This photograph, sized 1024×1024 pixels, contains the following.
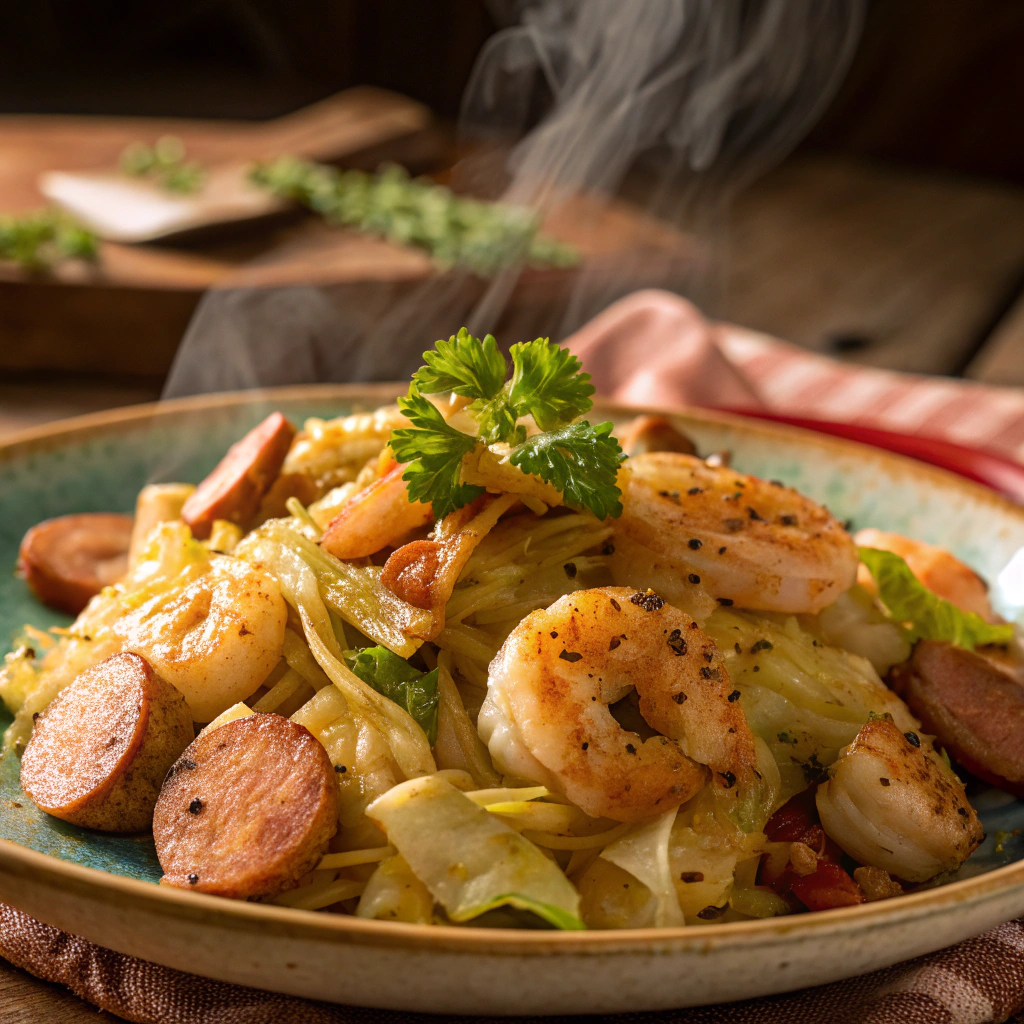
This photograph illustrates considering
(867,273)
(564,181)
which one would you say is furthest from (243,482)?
(867,273)

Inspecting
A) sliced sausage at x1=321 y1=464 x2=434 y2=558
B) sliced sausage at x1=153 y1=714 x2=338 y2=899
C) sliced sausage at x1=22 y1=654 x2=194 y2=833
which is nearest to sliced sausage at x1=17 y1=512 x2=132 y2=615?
sliced sausage at x1=22 y1=654 x2=194 y2=833

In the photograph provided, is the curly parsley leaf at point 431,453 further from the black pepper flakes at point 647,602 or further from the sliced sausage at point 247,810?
the sliced sausage at point 247,810

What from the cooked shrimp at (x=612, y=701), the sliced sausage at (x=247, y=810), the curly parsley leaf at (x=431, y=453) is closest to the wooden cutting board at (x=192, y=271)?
the curly parsley leaf at (x=431, y=453)

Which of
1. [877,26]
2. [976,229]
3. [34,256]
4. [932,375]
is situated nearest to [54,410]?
[34,256]

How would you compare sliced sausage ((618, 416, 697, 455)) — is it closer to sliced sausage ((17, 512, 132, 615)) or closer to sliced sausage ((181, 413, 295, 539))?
sliced sausage ((181, 413, 295, 539))

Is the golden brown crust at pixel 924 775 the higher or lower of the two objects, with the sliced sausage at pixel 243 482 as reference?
higher
